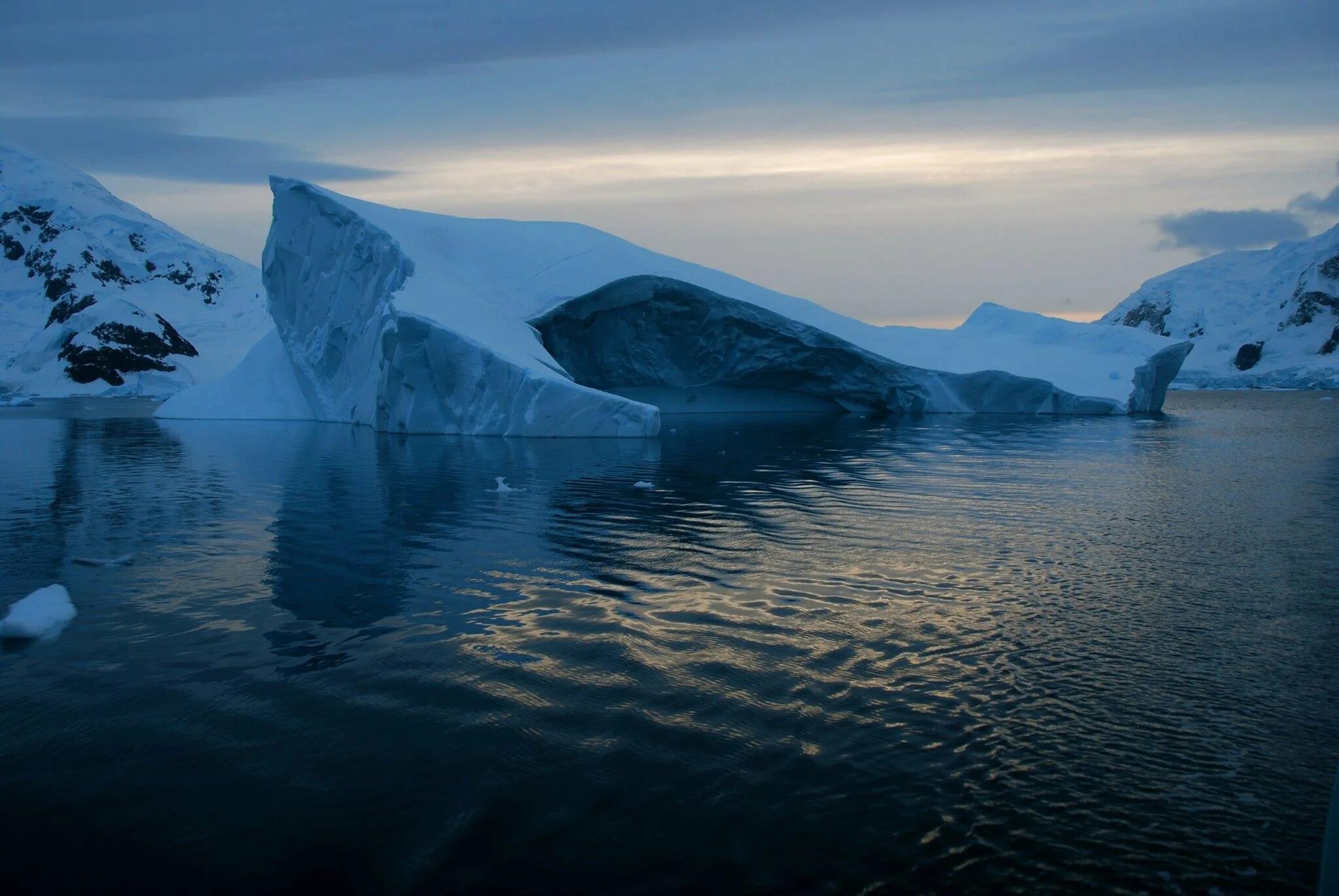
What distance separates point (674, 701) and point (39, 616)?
165 inches

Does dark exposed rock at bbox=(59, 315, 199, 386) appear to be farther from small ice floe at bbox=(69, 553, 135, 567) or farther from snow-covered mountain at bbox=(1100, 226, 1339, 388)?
snow-covered mountain at bbox=(1100, 226, 1339, 388)

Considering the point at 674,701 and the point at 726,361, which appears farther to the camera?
the point at 726,361

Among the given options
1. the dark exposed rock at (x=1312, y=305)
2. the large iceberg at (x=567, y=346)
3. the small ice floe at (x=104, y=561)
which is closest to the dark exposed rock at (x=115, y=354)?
the large iceberg at (x=567, y=346)

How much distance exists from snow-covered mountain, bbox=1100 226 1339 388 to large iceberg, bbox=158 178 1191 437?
5244 cm

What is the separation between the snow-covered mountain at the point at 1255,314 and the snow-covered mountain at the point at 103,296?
225ft

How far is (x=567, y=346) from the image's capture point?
29734 millimetres

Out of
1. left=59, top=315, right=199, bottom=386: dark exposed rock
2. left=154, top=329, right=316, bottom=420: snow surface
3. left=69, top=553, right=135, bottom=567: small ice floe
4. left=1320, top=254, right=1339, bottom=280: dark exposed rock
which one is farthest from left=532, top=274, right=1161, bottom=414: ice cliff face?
left=1320, top=254, right=1339, bottom=280: dark exposed rock

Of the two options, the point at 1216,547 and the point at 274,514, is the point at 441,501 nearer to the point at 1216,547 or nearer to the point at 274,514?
the point at 274,514

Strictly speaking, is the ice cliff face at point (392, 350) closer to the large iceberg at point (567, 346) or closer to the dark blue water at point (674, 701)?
the large iceberg at point (567, 346)

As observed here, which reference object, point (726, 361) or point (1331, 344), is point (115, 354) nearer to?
point (726, 361)

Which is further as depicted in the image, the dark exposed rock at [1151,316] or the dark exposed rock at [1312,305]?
the dark exposed rock at [1151,316]

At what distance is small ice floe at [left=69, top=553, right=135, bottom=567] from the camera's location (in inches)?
326

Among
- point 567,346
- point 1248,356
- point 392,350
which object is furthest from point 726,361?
point 1248,356

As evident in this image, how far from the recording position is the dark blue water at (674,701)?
11.8 ft
